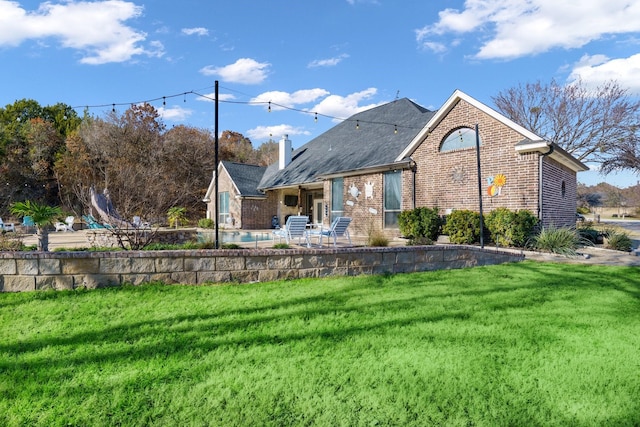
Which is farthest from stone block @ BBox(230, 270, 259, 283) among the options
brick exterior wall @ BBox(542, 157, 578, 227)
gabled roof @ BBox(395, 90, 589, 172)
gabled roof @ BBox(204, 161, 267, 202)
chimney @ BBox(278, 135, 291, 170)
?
chimney @ BBox(278, 135, 291, 170)

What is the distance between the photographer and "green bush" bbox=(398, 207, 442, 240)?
12.1m

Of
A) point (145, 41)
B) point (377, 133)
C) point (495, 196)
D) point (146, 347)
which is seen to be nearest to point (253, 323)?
point (146, 347)

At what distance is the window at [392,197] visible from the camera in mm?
14242

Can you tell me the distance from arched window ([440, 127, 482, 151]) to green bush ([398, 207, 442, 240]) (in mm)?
2310

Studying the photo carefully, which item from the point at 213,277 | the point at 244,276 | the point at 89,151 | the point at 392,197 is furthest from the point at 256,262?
the point at 89,151

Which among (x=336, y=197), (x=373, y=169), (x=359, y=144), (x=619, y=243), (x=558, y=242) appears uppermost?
(x=359, y=144)

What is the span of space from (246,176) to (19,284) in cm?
2014

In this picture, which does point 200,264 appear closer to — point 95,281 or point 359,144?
point 95,281

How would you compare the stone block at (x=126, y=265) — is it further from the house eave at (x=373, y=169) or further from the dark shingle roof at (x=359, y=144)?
the dark shingle roof at (x=359, y=144)

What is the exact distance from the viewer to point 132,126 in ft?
103

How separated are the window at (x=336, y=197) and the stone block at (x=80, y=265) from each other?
12502mm

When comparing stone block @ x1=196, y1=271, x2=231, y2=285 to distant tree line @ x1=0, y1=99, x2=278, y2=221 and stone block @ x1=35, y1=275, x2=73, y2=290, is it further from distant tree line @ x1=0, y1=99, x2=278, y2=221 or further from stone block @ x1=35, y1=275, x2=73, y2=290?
distant tree line @ x1=0, y1=99, x2=278, y2=221

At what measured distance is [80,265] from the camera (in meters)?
4.89

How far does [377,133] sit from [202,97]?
35.0ft
